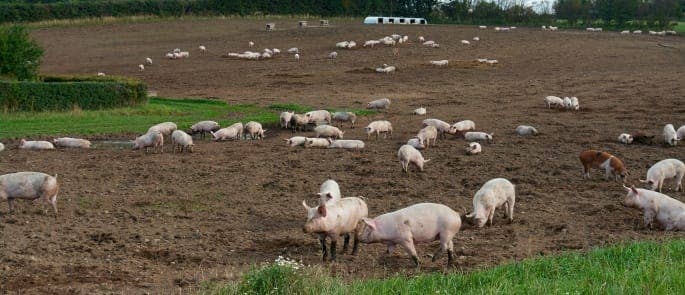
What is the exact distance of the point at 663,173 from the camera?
16016 millimetres

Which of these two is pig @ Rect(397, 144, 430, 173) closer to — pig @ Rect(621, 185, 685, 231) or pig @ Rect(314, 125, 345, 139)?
pig @ Rect(621, 185, 685, 231)

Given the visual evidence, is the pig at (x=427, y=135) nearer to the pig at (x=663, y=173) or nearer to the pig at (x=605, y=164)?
the pig at (x=605, y=164)

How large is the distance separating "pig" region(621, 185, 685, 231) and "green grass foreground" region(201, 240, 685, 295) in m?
2.71

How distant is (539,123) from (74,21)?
55053 mm

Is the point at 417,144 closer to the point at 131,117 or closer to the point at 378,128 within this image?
the point at 378,128

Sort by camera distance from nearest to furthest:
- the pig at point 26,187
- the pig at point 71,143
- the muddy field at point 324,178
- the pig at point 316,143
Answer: the muddy field at point 324,178 < the pig at point 26,187 < the pig at point 316,143 < the pig at point 71,143

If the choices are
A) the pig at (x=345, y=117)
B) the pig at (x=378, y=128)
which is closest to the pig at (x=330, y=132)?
the pig at (x=378, y=128)

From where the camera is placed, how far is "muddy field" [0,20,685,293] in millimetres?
11875

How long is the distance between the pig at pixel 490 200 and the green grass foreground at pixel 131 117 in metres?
13.9

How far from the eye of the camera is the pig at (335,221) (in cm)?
1177

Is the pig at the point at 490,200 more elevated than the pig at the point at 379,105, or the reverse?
the pig at the point at 490,200

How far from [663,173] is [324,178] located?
659 cm

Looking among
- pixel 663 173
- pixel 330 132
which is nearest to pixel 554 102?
pixel 330 132

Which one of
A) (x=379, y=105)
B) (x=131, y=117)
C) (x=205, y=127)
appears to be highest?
(x=205, y=127)
